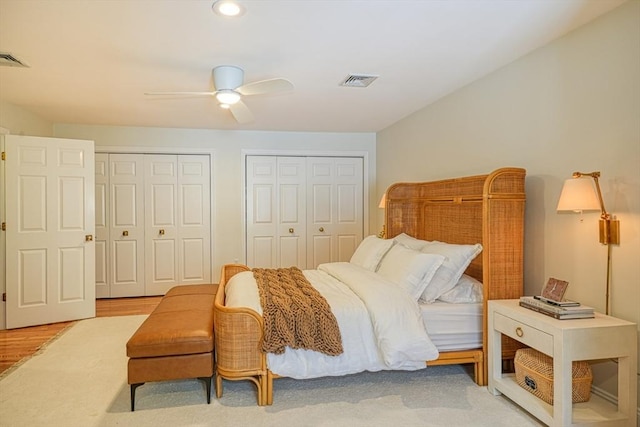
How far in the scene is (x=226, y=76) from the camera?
3.08m

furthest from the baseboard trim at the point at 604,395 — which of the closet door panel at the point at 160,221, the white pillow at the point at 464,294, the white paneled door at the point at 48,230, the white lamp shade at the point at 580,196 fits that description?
the closet door panel at the point at 160,221

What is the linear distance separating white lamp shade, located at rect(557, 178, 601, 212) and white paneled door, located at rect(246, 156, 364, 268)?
12.9 feet

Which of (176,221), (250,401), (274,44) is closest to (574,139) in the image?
(274,44)

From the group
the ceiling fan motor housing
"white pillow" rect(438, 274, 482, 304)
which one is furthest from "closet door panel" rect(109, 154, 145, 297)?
"white pillow" rect(438, 274, 482, 304)

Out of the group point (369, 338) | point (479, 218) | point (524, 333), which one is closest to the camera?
point (524, 333)

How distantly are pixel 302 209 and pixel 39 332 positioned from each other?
11.6 feet

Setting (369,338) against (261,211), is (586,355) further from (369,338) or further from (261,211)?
(261,211)

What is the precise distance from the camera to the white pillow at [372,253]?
3598 mm

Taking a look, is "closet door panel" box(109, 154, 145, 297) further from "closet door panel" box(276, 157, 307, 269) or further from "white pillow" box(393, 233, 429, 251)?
"white pillow" box(393, 233, 429, 251)

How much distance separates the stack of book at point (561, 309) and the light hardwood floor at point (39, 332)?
397cm

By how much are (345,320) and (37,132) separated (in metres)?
4.60

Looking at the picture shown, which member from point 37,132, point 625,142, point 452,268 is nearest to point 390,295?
point 452,268

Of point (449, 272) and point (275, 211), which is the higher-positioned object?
point (275, 211)

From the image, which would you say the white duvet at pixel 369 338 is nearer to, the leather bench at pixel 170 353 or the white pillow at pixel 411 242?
the leather bench at pixel 170 353
